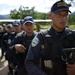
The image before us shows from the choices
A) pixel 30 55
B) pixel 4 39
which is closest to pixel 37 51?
pixel 30 55

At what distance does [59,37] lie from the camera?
127 inches

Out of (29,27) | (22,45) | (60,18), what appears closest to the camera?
(60,18)

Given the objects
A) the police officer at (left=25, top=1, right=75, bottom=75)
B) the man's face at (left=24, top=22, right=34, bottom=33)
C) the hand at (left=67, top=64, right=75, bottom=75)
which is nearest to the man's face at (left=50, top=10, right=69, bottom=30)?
the police officer at (left=25, top=1, right=75, bottom=75)

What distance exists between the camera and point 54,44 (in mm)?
3188

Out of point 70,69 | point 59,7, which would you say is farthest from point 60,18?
point 70,69

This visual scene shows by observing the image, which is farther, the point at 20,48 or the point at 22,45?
the point at 22,45

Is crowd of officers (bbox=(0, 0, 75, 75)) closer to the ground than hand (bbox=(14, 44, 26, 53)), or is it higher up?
higher up

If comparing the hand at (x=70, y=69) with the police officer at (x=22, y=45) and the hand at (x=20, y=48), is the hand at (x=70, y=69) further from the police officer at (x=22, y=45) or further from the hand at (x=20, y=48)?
the police officer at (x=22, y=45)

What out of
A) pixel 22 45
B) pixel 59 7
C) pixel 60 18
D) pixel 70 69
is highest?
pixel 59 7

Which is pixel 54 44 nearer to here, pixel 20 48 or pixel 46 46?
pixel 46 46

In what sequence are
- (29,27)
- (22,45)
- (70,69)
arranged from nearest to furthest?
1. (70,69)
2. (22,45)
3. (29,27)

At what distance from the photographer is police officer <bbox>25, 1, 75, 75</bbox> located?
3.10 metres

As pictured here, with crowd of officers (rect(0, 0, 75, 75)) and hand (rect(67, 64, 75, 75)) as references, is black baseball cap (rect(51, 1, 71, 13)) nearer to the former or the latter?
crowd of officers (rect(0, 0, 75, 75))

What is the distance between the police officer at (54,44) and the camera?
3098mm
